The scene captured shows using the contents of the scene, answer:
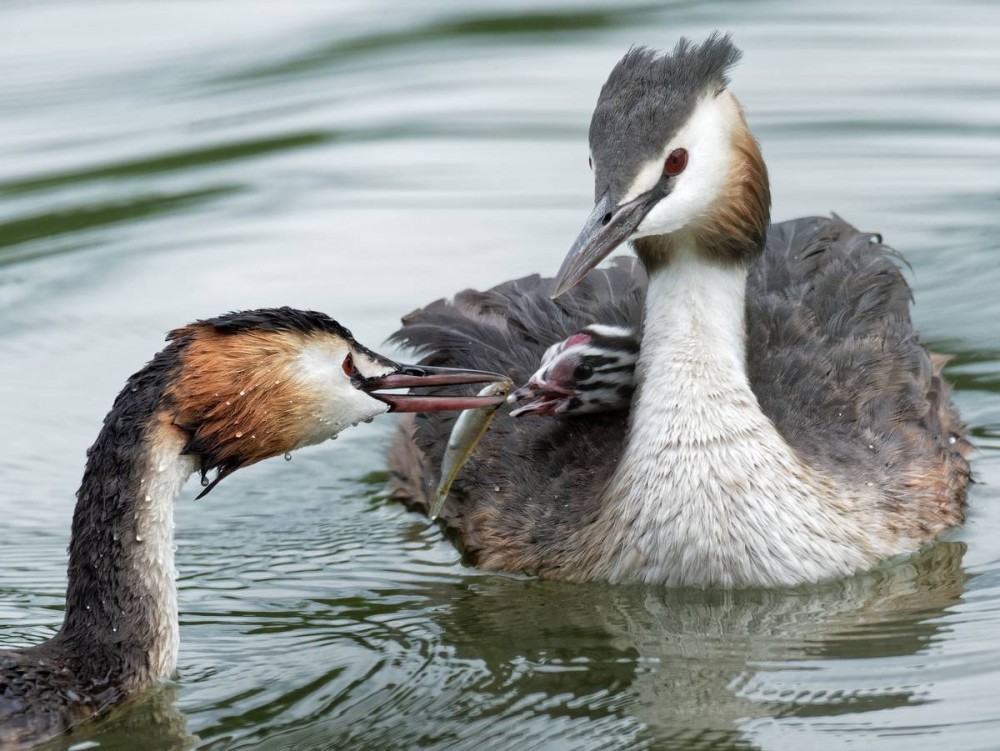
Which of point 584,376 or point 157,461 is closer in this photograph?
point 157,461

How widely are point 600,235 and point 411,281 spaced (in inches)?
147

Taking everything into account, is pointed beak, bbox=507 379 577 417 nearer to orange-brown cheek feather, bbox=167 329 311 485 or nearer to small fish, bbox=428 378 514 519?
small fish, bbox=428 378 514 519

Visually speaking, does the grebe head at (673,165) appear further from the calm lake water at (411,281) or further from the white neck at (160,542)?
the white neck at (160,542)

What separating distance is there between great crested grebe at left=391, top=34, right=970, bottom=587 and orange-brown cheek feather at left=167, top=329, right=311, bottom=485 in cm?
100

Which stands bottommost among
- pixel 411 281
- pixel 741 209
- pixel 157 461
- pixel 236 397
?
pixel 157 461

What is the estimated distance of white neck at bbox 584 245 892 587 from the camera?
7.40m

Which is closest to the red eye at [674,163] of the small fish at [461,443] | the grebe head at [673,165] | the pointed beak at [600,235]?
the grebe head at [673,165]

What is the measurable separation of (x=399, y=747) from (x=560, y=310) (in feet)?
8.72

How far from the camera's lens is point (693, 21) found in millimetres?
14469

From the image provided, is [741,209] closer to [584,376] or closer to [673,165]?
[673,165]

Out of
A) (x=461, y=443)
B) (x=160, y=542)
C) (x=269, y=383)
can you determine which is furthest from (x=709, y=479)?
(x=160, y=542)

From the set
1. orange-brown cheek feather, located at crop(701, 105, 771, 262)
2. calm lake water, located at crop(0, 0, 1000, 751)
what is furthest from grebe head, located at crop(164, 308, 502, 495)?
orange-brown cheek feather, located at crop(701, 105, 771, 262)

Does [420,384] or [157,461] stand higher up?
[420,384]

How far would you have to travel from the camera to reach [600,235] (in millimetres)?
7117
